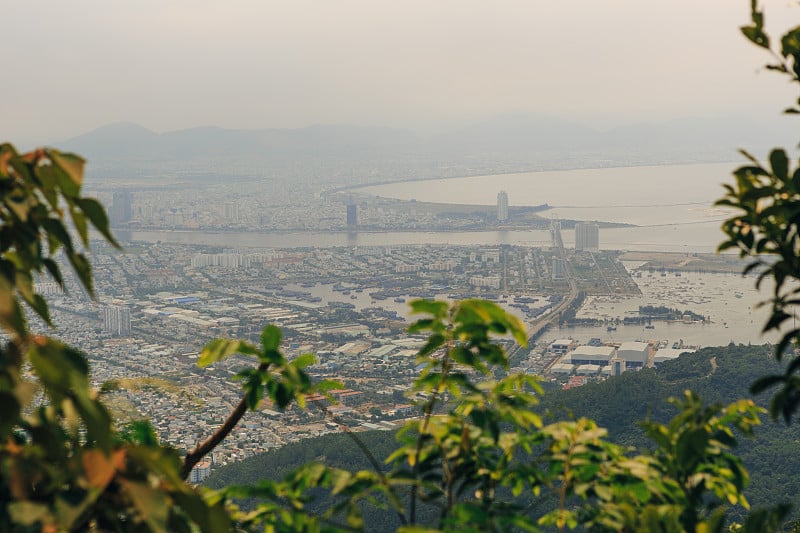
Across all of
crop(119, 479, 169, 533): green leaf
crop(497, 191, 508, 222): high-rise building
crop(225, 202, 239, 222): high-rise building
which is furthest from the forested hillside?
crop(225, 202, 239, 222): high-rise building

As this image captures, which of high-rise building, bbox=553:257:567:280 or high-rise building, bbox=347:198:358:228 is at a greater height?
high-rise building, bbox=347:198:358:228

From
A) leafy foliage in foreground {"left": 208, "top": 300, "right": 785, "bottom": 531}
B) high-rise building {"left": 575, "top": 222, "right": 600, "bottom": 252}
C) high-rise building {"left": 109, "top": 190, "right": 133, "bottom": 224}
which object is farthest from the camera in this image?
high-rise building {"left": 109, "top": 190, "right": 133, "bottom": 224}

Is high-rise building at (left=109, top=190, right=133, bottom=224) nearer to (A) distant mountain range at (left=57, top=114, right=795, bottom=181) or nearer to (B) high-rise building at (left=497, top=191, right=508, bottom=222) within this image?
(A) distant mountain range at (left=57, top=114, right=795, bottom=181)

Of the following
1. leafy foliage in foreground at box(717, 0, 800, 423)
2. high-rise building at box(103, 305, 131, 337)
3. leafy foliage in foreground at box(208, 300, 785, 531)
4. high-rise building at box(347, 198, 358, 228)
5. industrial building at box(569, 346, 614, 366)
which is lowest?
industrial building at box(569, 346, 614, 366)

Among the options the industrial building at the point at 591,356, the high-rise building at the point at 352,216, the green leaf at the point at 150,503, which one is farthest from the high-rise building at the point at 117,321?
the green leaf at the point at 150,503

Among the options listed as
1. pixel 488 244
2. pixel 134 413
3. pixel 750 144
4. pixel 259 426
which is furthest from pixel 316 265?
pixel 750 144

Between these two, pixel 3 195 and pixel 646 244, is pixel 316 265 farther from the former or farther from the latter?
pixel 3 195
